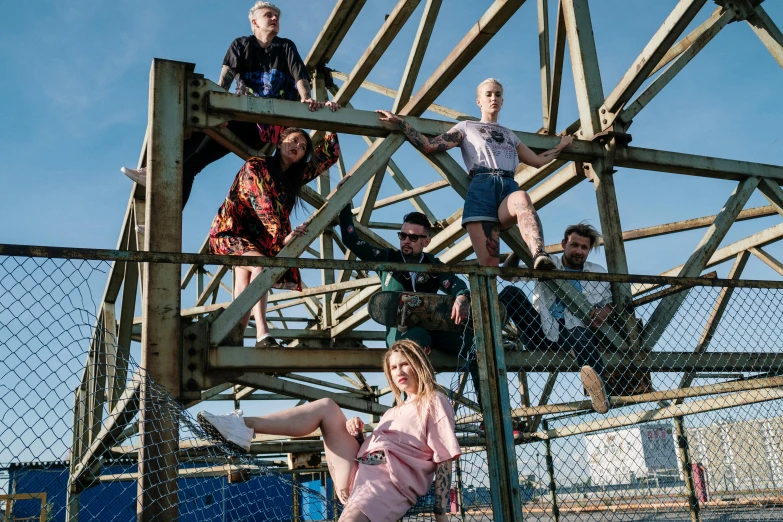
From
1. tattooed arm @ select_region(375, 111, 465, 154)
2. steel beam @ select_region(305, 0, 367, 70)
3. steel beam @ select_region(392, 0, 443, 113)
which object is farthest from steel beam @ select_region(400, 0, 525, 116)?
steel beam @ select_region(305, 0, 367, 70)

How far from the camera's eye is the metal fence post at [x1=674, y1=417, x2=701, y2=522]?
611 cm

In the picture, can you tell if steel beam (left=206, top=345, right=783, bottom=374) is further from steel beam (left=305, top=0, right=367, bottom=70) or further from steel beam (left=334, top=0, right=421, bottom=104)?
steel beam (left=305, top=0, right=367, bottom=70)

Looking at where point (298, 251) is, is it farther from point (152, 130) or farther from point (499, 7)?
point (499, 7)

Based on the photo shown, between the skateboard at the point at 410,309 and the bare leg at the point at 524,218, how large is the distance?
2.08ft

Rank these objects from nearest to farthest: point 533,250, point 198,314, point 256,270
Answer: point 533,250
point 256,270
point 198,314

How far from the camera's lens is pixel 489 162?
546 cm

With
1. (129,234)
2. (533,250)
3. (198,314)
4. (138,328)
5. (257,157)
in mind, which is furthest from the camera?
(138,328)

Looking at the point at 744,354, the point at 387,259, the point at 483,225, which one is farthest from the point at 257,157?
the point at 744,354

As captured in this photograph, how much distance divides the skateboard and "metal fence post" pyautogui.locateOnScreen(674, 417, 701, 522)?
2804mm

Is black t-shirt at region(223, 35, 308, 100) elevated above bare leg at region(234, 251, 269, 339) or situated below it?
above

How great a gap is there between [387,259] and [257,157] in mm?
1231

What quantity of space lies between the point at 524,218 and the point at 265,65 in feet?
7.87

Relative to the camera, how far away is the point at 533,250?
468 centimetres

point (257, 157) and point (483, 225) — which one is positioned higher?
point (257, 157)
